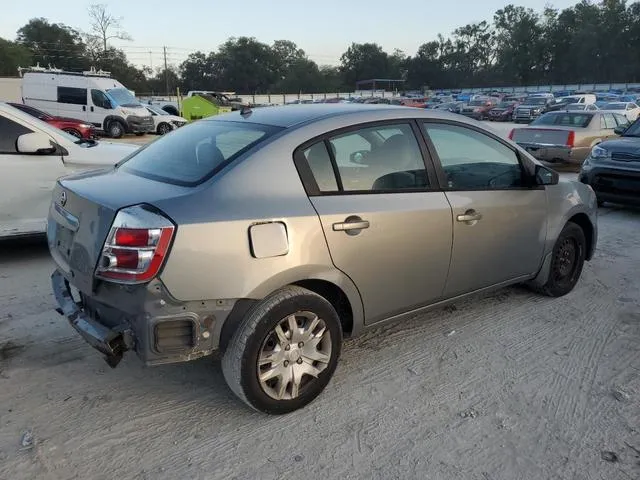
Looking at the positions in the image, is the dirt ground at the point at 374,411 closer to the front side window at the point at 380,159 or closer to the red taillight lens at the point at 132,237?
the red taillight lens at the point at 132,237

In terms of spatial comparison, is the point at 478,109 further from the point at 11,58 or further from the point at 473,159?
the point at 11,58

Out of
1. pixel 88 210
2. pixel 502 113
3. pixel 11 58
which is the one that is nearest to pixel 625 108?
pixel 502 113

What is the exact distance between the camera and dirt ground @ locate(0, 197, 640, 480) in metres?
2.51

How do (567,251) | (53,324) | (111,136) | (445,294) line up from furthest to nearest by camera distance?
1. (111,136)
2. (567,251)
3. (53,324)
4. (445,294)

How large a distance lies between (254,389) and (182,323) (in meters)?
0.53

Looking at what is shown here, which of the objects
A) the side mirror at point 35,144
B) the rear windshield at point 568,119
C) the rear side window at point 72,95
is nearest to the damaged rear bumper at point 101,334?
the side mirror at point 35,144

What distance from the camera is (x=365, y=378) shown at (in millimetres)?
3283

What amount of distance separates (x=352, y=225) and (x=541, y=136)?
11090 mm

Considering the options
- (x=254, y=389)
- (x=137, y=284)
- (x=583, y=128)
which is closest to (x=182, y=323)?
(x=137, y=284)

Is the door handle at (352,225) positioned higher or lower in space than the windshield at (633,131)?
lower

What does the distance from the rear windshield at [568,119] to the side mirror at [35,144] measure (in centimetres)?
1139

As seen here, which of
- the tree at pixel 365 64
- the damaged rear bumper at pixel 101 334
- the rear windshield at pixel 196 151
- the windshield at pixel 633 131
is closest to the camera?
the damaged rear bumper at pixel 101 334

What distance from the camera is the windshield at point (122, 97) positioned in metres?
22.6

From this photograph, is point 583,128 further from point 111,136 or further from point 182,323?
point 111,136
